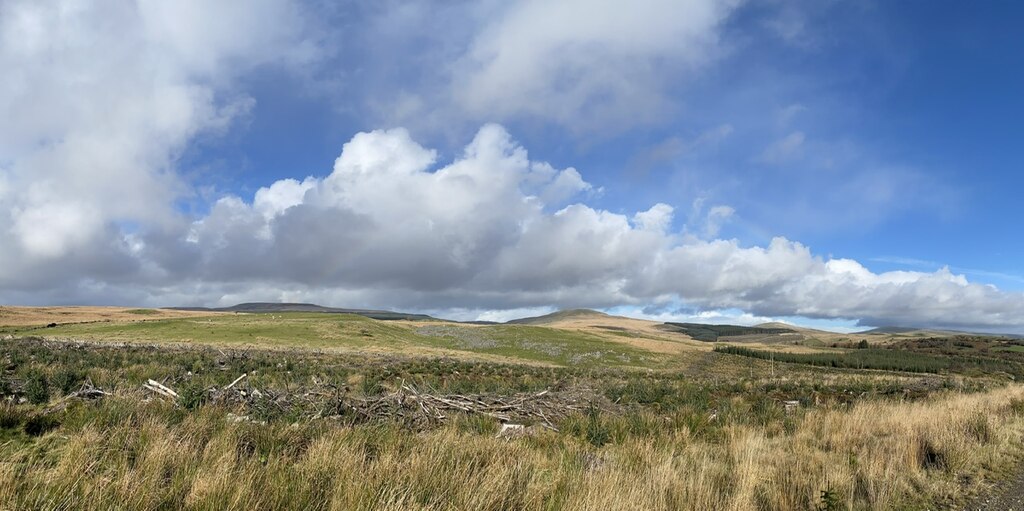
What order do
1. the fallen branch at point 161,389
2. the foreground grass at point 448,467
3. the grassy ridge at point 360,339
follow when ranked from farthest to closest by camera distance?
the grassy ridge at point 360,339 < the fallen branch at point 161,389 < the foreground grass at point 448,467

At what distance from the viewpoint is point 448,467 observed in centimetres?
578

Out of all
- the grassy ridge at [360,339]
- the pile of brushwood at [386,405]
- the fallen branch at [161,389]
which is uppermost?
the fallen branch at [161,389]

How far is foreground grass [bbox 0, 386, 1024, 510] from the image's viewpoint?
14.6 feet

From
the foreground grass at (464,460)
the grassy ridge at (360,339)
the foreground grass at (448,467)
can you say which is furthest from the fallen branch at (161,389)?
the grassy ridge at (360,339)

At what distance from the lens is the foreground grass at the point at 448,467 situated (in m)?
4.45

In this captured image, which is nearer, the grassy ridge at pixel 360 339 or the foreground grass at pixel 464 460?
the foreground grass at pixel 464 460

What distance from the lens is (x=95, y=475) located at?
4.78 metres

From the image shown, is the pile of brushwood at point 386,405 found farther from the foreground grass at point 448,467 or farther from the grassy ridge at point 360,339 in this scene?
the grassy ridge at point 360,339

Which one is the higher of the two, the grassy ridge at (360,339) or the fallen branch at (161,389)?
the fallen branch at (161,389)

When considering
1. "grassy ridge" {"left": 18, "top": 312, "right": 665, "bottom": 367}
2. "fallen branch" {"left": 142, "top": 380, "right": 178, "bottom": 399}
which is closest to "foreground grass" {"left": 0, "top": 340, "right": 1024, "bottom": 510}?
"fallen branch" {"left": 142, "top": 380, "right": 178, "bottom": 399}

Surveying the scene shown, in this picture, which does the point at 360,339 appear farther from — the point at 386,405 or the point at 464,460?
the point at 464,460

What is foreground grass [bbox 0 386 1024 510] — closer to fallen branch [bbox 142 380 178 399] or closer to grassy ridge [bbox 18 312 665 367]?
fallen branch [bbox 142 380 178 399]

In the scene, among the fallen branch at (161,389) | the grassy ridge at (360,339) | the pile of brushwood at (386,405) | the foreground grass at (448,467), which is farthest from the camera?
the grassy ridge at (360,339)

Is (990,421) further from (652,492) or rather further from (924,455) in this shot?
(652,492)
